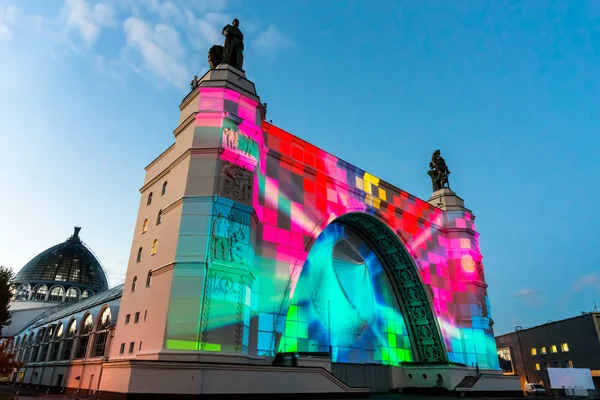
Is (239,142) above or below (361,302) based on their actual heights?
above

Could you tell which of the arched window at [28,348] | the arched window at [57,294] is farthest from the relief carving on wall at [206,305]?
the arched window at [57,294]

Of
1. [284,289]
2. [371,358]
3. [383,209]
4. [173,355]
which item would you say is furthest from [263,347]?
[383,209]

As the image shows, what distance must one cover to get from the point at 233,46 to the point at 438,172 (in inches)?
1131

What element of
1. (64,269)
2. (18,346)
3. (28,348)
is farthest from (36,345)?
(64,269)

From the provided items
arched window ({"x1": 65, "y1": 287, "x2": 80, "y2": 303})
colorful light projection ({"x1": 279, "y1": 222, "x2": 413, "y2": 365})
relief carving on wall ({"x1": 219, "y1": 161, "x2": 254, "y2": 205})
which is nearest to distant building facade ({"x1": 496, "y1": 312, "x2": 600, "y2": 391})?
colorful light projection ({"x1": 279, "y1": 222, "x2": 413, "y2": 365})

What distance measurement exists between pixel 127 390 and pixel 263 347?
350 inches

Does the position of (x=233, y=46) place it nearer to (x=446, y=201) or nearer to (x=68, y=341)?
(x=446, y=201)

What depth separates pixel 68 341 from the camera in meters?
37.1

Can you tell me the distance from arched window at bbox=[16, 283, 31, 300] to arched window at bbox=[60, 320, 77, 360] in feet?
Result: 154

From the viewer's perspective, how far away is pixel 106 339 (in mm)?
29516

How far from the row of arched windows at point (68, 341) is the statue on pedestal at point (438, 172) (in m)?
36.3

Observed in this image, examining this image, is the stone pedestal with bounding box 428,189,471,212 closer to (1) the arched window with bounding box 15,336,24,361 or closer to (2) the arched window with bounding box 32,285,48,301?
(1) the arched window with bounding box 15,336,24,361

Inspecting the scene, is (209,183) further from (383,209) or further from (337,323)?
(383,209)

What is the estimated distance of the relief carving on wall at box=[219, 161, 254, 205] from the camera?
23.2m
